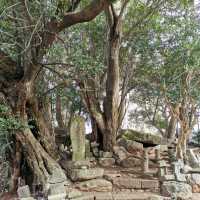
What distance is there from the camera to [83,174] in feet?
20.8

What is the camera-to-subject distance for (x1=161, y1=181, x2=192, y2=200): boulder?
6145 mm

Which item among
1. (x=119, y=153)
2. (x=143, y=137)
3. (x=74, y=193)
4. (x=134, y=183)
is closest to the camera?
(x=74, y=193)

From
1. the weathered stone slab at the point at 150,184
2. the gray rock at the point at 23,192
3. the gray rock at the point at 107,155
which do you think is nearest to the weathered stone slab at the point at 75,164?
the gray rock at the point at 107,155

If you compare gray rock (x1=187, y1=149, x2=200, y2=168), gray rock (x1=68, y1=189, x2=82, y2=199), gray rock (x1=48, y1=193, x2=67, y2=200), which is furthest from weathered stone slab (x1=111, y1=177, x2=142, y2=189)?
gray rock (x1=187, y1=149, x2=200, y2=168)

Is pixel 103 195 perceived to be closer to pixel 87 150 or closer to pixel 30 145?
pixel 87 150

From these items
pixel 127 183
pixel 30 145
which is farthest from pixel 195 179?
pixel 30 145

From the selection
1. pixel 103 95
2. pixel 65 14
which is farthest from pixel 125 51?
pixel 65 14

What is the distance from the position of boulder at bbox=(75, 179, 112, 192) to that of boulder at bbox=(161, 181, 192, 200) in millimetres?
1113

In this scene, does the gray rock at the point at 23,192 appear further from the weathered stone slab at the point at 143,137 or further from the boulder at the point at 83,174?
the weathered stone slab at the point at 143,137

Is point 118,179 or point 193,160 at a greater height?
point 193,160

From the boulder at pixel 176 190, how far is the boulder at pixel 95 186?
1113mm

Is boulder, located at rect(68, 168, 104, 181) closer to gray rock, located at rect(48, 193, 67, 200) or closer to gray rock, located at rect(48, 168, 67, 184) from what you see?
gray rock, located at rect(48, 168, 67, 184)

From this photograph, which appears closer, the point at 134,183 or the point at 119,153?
the point at 134,183

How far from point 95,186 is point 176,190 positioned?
5.27 ft
